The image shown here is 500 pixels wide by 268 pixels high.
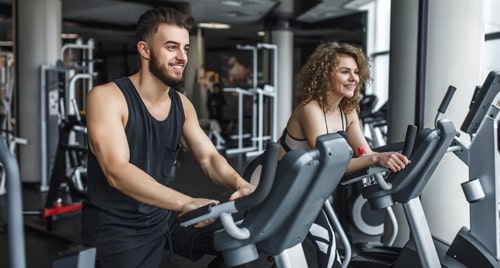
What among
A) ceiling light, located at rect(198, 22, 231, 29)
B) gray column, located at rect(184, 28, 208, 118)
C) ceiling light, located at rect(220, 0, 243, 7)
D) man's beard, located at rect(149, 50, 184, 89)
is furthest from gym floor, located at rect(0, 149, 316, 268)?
ceiling light, located at rect(198, 22, 231, 29)

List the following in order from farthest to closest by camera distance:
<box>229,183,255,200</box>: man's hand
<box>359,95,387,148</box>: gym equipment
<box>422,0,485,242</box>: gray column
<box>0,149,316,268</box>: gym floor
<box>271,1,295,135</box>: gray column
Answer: <box>271,1,295,135</box>: gray column, <box>359,95,387,148</box>: gym equipment, <box>0,149,316,268</box>: gym floor, <box>422,0,485,242</box>: gray column, <box>229,183,255,200</box>: man's hand

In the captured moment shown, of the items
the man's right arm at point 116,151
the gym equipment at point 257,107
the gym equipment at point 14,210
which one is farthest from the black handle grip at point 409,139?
the gym equipment at point 257,107

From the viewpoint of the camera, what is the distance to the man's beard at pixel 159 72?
159cm

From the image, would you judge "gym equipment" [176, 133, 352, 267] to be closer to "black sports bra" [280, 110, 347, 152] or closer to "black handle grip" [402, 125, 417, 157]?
"black handle grip" [402, 125, 417, 157]

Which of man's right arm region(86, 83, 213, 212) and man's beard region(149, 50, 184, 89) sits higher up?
man's beard region(149, 50, 184, 89)

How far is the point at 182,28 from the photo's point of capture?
159cm

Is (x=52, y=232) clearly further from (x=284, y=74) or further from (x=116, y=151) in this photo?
(x=284, y=74)

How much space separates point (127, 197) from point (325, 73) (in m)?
1.10

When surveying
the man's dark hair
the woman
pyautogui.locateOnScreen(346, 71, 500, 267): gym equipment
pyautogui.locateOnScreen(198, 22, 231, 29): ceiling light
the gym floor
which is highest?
pyautogui.locateOnScreen(198, 22, 231, 29): ceiling light

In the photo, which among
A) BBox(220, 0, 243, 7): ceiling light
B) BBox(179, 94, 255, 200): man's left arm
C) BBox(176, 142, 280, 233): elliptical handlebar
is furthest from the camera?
BBox(220, 0, 243, 7): ceiling light

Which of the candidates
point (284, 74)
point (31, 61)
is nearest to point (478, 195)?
point (31, 61)

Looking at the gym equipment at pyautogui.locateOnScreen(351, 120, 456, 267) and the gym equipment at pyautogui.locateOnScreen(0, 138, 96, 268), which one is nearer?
the gym equipment at pyautogui.locateOnScreen(0, 138, 96, 268)

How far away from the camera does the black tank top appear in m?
1.59

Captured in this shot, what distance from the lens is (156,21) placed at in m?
1.58
